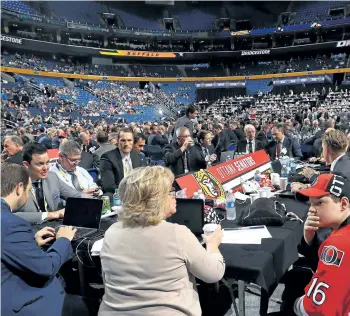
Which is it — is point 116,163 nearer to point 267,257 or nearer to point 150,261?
point 267,257

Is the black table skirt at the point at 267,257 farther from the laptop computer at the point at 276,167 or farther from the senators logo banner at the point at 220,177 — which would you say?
the laptop computer at the point at 276,167

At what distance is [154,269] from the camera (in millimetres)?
1597

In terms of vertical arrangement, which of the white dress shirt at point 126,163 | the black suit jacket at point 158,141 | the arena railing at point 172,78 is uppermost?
the arena railing at point 172,78

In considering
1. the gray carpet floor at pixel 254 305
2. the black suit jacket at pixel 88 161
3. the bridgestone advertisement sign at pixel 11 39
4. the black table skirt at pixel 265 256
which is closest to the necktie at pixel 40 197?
the black table skirt at pixel 265 256

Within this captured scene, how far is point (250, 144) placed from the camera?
23.3 ft

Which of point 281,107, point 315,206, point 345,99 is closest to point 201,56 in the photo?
point 281,107

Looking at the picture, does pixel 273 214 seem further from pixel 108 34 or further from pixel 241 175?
pixel 108 34

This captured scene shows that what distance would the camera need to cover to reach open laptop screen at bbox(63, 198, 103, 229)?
275 centimetres

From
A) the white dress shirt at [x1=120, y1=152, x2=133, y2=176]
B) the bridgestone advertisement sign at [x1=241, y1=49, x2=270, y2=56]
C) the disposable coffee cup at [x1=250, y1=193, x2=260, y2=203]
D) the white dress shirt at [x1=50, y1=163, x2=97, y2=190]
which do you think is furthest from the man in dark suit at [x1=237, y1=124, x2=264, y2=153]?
the bridgestone advertisement sign at [x1=241, y1=49, x2=270, y2=56]

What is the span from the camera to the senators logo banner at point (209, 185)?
3.58 m

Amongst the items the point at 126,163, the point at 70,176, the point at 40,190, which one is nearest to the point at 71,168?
the point at 70,176

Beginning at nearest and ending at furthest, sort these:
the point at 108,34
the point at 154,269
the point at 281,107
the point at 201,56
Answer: the point at 154,269, the point at 281,107, the point at 108,34, the point at 201,56

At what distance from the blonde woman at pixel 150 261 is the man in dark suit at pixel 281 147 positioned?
16.5 feet

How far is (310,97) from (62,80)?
69.5ft
